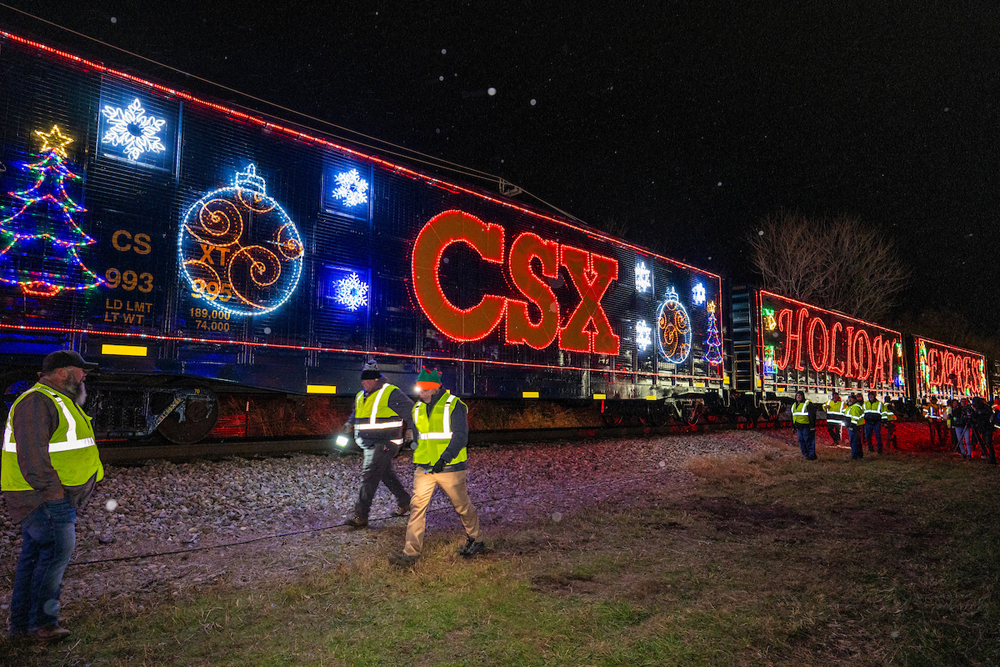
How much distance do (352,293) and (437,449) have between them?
4145 mm

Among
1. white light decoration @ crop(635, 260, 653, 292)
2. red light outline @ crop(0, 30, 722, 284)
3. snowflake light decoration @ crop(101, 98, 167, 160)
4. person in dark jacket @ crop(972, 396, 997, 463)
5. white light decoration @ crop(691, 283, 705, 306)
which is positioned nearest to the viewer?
red light outline @ crop(0, 30, 722, 284)

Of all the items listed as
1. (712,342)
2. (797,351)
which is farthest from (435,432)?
(797,351)

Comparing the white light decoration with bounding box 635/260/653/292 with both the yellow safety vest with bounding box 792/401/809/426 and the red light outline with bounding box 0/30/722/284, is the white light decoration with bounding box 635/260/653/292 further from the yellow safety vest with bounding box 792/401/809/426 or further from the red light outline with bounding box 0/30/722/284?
the yellow safety vest with bounding box 792/401/809/426

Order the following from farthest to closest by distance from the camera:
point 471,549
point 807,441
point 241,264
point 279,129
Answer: point 807,441 < point 279,129 < point 241,264 < point 471,549

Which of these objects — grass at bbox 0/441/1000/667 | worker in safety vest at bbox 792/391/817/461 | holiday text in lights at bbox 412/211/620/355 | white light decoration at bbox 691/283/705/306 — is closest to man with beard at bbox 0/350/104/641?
grass at bbox 0/441/1000/667

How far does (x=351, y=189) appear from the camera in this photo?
29.8ft

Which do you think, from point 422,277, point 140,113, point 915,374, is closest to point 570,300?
point 422,277

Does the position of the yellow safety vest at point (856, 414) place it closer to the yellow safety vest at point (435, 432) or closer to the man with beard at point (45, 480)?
the yellow safety vest at point (435, 432)

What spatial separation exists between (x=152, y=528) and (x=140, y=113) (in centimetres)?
457

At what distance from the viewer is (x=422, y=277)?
991 centimetres

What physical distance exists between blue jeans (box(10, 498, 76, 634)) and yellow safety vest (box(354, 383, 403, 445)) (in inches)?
116

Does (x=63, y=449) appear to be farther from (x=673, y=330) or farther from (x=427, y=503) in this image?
(x=673, y=330)

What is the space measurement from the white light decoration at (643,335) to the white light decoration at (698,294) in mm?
2758

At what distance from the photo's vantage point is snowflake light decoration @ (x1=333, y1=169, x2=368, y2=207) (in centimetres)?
893
